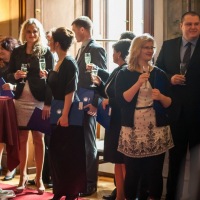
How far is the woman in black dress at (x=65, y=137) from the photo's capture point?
144 inches

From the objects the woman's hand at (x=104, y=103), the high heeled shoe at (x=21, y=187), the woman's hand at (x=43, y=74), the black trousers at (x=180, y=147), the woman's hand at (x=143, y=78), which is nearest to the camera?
the woman's hand at (x=143, y=78)

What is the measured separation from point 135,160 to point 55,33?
1.20 meters

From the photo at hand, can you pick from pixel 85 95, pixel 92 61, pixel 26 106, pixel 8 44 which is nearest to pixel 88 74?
pixel 92 61

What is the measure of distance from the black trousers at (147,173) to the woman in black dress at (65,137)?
0.54 meters

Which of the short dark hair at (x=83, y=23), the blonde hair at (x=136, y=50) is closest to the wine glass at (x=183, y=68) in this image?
the blonde hair at (x=136, y=50)

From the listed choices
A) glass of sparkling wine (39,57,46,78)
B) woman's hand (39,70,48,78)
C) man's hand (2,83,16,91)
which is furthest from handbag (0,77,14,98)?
glass of sparkling wine (39,57,46,78)

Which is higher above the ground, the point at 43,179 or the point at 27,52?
the point at 27,52

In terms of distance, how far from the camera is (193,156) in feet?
11.7

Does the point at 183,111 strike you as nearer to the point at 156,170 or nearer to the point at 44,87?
the point at 156,170

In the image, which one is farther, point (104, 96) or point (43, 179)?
point (43, 179)

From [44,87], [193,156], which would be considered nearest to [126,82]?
[193,156]

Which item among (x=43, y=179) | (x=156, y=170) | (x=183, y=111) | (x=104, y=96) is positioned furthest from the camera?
(x=43, y=179)

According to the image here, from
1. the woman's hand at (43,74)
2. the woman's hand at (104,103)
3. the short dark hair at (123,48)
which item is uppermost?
the short dark hair at (123,48)

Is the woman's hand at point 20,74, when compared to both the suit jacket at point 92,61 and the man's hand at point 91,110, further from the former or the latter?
the man's hand at point 91,110
